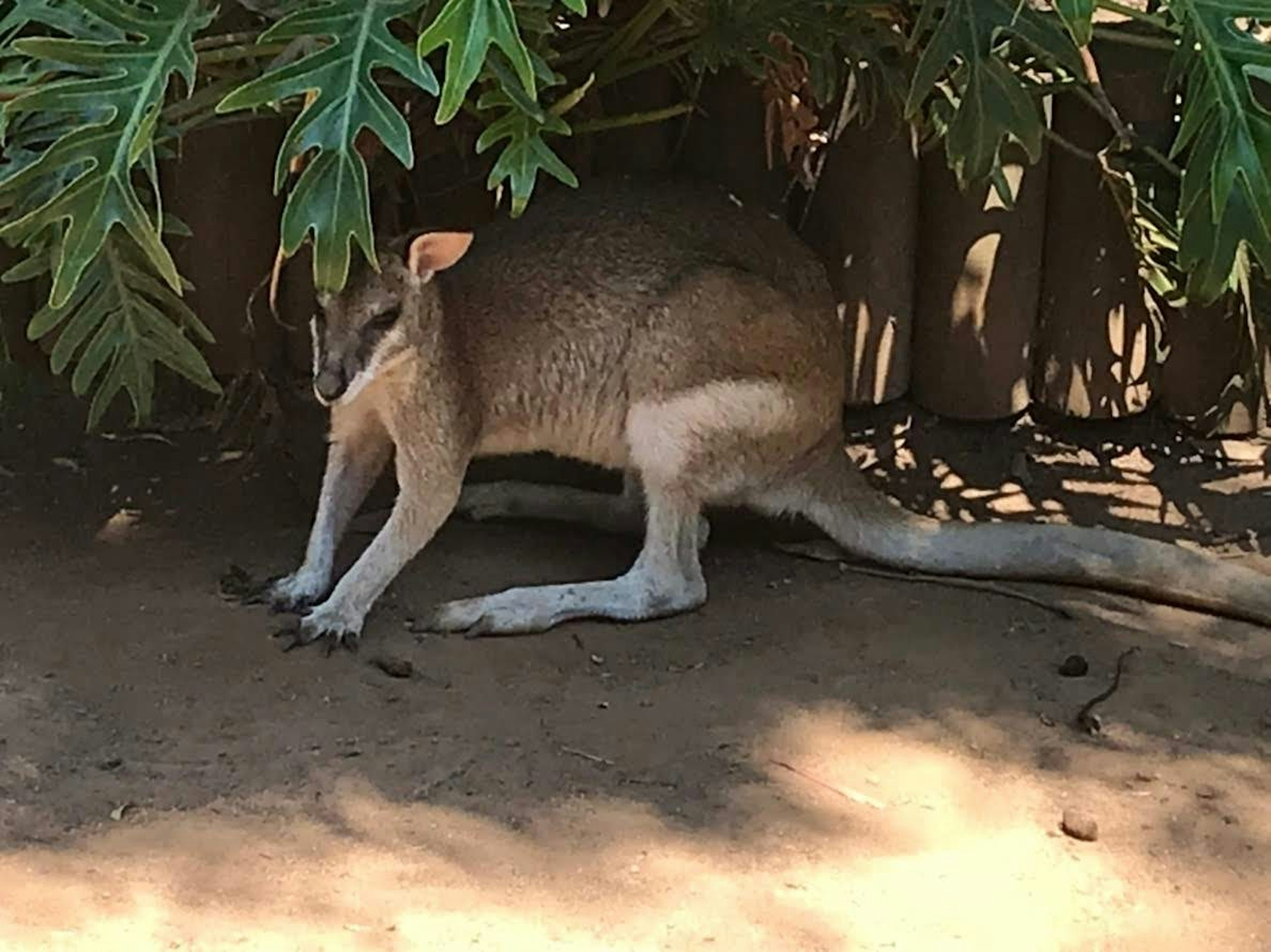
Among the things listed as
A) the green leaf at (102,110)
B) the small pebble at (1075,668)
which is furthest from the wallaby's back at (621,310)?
the green leaf at (102,110)

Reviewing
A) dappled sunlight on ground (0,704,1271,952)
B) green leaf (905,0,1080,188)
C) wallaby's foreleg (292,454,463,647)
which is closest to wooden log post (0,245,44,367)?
wallaby's foreleg (292,454,463,647)

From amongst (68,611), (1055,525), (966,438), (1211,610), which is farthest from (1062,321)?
(68,611)

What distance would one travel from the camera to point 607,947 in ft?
8.07

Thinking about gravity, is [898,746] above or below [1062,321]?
below

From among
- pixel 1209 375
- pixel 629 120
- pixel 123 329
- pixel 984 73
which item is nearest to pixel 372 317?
pixel 123 329

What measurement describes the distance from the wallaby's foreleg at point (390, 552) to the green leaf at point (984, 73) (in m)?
1.26

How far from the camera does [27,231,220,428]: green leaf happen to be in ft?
11.4

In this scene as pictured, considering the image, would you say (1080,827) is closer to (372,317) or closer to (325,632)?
(325,632)

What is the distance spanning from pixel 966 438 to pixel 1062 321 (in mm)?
383

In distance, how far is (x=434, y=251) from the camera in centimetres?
355

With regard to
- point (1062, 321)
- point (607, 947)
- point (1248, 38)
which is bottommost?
point (607, 947)

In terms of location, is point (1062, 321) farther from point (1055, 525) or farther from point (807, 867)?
point (807, 867)

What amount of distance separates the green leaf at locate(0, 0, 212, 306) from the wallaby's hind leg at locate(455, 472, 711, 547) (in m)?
1.33

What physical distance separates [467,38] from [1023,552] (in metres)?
1.85
